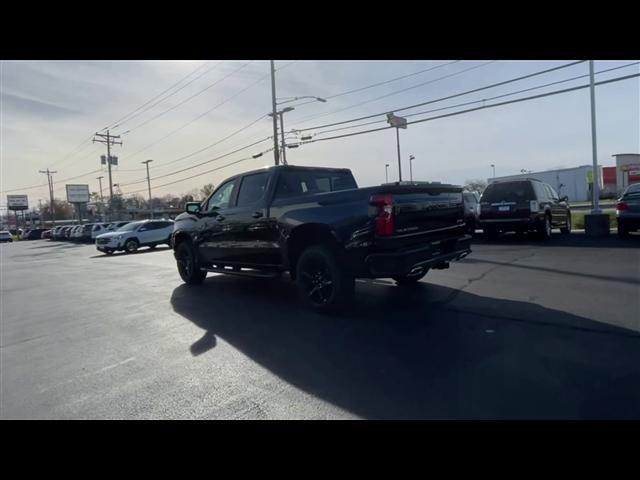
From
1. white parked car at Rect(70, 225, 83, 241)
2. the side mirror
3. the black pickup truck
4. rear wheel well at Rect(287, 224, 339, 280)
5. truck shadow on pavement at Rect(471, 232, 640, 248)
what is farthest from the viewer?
white parked car at Rect(70, 225, 83, 241)

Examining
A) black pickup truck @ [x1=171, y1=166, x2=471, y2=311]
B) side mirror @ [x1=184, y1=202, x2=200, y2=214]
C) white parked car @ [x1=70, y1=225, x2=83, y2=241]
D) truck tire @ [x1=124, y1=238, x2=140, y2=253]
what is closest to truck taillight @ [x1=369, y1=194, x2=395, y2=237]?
black pickup truck @ [x1=171, y1=166, x2=471, y2=311]

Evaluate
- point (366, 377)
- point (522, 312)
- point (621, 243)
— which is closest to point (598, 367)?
point (522, 312)

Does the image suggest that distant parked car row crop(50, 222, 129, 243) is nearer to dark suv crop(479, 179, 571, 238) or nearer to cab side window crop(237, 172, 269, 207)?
cab side window crop(237, 172, 269, 207)

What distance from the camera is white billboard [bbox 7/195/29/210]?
243 ft

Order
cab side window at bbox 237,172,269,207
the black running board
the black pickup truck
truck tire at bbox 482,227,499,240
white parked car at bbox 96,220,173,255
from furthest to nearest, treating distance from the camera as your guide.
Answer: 1. white parked car at bbox 96,220,173,255
2. truck tire at bbox 482,227,499,240
3. cab side window at bbox 237,172,269,207
4. the black running board
5. the black pickup truck

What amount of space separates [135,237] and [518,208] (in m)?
18.4

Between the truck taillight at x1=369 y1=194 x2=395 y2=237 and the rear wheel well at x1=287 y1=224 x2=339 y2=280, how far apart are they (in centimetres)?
71

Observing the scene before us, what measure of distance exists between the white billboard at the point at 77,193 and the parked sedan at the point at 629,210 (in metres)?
75.3

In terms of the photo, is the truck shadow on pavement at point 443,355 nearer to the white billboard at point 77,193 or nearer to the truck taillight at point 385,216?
the truck taillight at point 385,216
